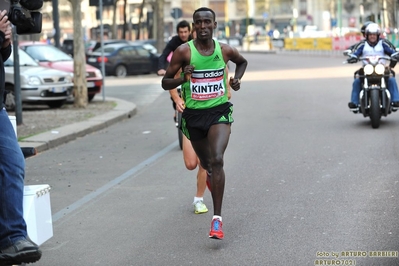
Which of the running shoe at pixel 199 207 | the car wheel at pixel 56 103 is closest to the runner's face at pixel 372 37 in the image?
the running shoe at pixel 199 207

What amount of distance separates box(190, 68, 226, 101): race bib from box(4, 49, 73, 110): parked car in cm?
1342

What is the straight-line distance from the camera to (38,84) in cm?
2066

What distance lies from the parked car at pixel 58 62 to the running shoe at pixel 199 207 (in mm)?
15027

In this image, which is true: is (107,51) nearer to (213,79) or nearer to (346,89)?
(346,89)

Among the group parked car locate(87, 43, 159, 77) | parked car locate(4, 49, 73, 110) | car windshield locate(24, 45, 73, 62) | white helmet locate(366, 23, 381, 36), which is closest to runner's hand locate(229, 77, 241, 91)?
white helmet locate(366, 23, 381, 36)

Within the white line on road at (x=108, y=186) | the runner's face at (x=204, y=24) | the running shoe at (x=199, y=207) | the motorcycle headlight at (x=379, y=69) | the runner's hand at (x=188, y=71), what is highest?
the runner's face at (x=204, y=24)

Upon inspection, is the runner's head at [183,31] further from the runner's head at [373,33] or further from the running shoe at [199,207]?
the runner's head at [373,33]

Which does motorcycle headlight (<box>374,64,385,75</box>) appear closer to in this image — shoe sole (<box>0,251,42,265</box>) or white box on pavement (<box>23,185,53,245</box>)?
white box on pavement (<box>23,185,53,245</box>)

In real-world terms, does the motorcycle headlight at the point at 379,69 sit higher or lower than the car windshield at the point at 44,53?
lower

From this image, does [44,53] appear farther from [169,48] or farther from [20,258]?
[20,258]

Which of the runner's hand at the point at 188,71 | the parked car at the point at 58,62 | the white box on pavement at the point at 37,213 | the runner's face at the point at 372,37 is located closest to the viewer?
the white box on pavement at the point at 37,213

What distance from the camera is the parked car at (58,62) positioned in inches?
917

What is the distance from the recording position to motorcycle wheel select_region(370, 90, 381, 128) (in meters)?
14.5

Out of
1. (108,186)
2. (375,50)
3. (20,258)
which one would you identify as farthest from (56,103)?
(20,258)
